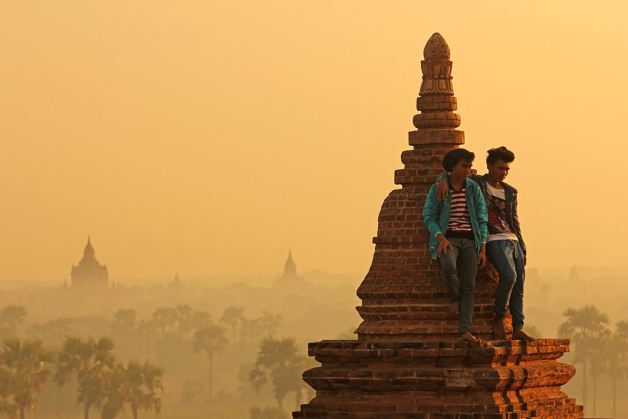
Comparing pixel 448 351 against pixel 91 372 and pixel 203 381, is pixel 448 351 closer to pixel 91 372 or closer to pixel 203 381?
pixel 91 372

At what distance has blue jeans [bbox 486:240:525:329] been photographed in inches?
731

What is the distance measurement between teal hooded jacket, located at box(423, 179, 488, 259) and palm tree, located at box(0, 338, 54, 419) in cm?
8209

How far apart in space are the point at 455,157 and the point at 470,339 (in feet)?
7.88

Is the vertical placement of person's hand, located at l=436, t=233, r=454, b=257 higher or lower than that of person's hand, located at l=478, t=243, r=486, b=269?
higher

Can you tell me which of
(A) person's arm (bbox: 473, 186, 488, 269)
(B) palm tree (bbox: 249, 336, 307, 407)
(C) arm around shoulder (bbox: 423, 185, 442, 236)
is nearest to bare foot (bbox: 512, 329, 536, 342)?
(A) person's arm (bbox: 473, 186, 488, 269)

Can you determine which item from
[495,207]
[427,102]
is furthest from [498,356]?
[427,102]

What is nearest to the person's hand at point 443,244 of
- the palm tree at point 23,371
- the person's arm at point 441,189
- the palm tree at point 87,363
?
the person's arm at point 441,189

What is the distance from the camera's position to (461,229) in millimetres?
18453

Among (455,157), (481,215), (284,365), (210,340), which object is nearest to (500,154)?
(455,157)

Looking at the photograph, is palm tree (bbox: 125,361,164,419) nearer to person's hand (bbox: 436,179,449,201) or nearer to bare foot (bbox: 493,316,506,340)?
bare foot (bbox: 493,316,506,340)

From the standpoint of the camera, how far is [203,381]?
176500 mm

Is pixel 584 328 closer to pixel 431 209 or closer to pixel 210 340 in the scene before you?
pixel 210 340

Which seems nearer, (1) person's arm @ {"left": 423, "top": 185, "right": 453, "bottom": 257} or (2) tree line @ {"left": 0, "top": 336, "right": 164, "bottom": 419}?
(1) person's arm @ {"left": 423, "top": 185, "right": 453, "bottom": 257}

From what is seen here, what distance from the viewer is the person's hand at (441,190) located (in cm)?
1839
